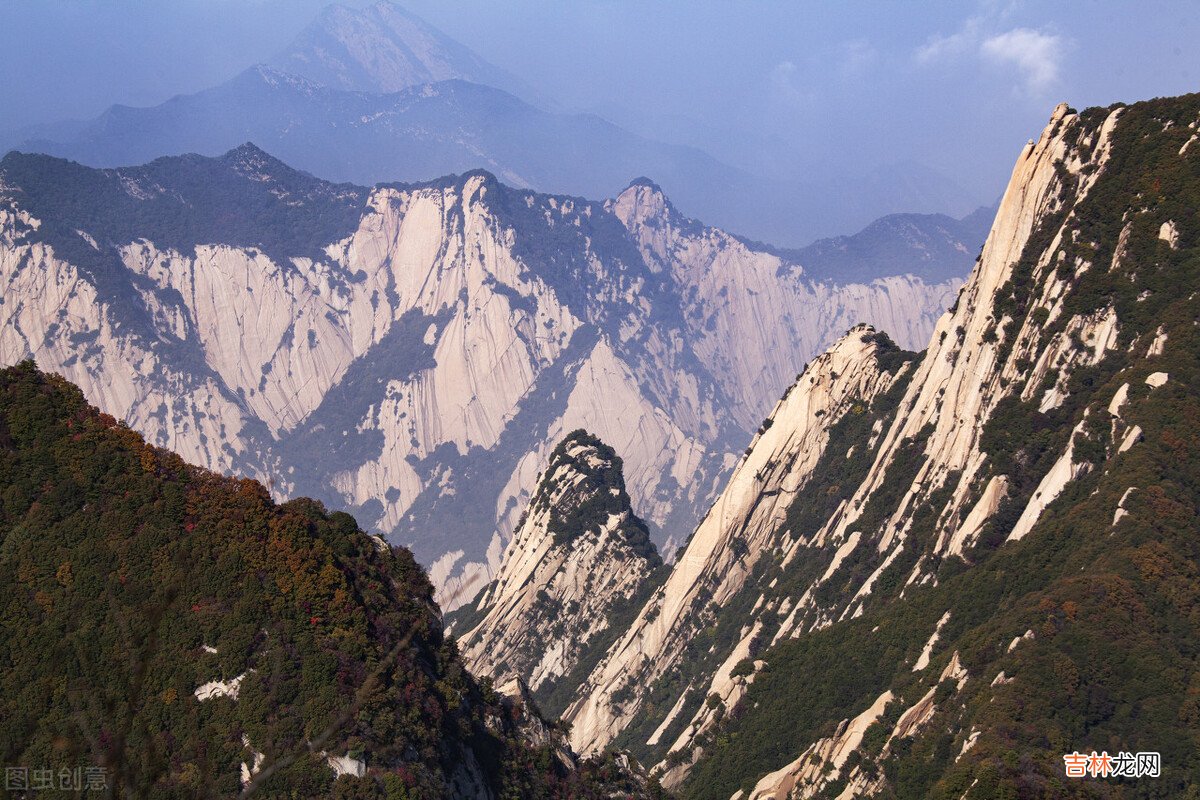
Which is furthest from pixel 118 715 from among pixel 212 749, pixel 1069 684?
pixel 1069 684

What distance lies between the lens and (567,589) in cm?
12850

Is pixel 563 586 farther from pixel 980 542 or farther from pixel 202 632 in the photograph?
pixel 202 632

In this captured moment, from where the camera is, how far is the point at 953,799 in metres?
45.8

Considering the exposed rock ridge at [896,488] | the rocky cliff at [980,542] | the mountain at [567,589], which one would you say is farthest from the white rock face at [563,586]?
the rocky cliff at [980,542]

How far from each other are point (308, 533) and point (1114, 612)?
3308 centimetres

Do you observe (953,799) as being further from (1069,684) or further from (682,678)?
(682,678)

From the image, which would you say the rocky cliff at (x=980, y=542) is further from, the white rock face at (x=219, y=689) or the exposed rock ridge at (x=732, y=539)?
the white rock face at (x=219, y=689)

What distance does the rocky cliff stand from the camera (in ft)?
179

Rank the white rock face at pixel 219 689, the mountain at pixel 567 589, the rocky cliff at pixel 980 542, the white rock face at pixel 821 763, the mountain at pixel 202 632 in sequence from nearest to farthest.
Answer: the mountain at pixel 202 632
the white rock face at pixel 219 689
the rocky cliff at pixel 980 542
the white rock face at pixel 821 763
the mountain at pixel 567 589

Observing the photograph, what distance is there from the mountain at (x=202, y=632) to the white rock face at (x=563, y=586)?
6917 cm

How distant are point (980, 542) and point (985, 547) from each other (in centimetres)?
48

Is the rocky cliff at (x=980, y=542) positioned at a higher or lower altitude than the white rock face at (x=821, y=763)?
higher

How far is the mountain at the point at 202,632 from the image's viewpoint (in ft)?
142

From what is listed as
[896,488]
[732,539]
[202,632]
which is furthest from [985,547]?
[202,632]
